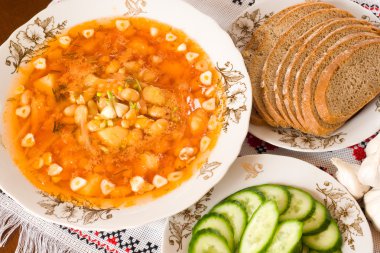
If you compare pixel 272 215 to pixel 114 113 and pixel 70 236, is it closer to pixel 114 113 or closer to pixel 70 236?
pixel 114 113

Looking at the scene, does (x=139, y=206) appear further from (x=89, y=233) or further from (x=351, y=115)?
(x=351, y=115)

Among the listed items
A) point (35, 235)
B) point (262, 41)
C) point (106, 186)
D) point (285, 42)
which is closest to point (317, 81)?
point (285, 42)

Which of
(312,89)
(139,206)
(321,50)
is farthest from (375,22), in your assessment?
(139,206)

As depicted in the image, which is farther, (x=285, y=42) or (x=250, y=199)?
(x=285, y=42)

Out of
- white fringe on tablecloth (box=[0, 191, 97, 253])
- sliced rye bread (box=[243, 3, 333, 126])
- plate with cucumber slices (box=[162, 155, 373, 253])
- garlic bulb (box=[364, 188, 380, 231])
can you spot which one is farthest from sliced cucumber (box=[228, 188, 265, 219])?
white fringe on tablecloth (box=[0, 191, 97, 253])

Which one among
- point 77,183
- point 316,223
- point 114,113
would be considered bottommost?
point 77,183

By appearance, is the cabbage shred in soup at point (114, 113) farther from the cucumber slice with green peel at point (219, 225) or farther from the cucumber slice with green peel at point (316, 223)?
the cucumber slice with green peel at point (316, 223)

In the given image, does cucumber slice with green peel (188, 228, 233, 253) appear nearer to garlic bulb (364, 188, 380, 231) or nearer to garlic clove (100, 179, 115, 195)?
garlic clove (100, 179, 115, 195)
